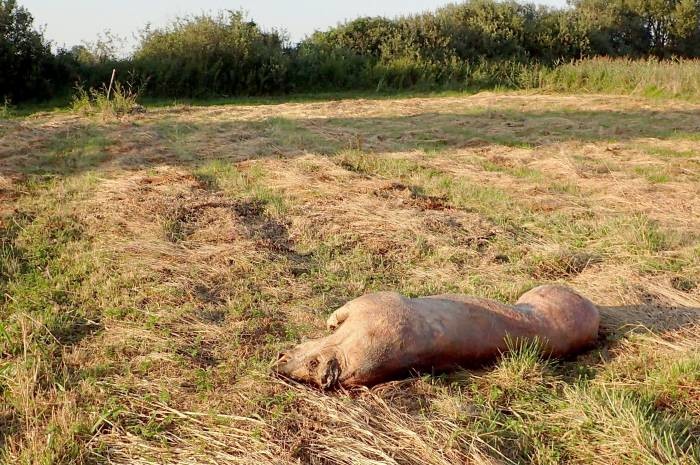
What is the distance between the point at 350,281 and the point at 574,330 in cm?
141

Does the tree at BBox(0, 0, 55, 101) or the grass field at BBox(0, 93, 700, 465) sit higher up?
the tree at BBox(0, 0, 55, 101)

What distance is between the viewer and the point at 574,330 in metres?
2.84

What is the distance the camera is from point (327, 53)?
58.9 ft

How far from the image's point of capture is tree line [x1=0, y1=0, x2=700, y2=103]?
1498 centimetres

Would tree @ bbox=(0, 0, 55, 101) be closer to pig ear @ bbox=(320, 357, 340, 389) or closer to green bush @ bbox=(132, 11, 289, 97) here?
green bush @ bbox=(132, 11, 289, 97)

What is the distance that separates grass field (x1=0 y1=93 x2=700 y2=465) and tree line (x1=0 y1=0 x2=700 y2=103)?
7547mm

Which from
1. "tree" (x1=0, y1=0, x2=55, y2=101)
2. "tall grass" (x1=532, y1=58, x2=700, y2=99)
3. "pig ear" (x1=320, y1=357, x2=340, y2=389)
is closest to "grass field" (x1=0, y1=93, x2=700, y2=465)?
"pig ear" (x1=320, y1=357, x2=340, y2=389)

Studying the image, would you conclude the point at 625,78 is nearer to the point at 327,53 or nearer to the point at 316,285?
the point at 327,53

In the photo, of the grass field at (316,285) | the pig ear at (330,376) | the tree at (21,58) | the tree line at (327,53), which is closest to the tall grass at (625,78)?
the tree line at (327,53)

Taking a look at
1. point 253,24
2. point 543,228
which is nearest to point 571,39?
point 253,24

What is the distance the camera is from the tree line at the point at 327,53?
15.0 m

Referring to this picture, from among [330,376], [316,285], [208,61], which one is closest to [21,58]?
[208,61]

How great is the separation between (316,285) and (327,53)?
15.3 meters

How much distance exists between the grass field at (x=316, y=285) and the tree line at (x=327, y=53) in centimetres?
755
